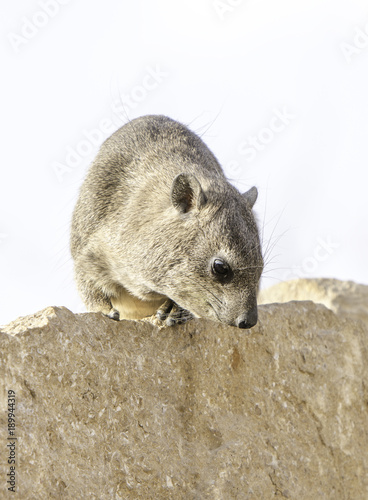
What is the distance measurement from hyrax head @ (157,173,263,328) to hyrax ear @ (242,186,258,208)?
56 cm

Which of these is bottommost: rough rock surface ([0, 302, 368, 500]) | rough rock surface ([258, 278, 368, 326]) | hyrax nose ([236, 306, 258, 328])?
rough rock surface ([0, 302, 368, 500])

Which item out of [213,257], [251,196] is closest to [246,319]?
[213,257]

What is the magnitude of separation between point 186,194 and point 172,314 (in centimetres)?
105

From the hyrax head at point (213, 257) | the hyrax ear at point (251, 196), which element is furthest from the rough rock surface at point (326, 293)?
the hyrax head at point (213, 257)

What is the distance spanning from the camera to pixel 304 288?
32.7ft

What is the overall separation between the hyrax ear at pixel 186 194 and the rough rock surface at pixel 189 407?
1.06 m

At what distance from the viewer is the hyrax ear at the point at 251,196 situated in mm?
6587

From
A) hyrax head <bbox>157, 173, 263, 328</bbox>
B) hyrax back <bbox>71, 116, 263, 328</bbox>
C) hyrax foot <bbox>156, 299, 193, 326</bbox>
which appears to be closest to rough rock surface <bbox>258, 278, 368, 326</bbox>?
hyrax back <bbox>71, 116, 263, 328</bbox>

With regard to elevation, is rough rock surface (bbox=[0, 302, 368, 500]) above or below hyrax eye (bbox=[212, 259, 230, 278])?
below

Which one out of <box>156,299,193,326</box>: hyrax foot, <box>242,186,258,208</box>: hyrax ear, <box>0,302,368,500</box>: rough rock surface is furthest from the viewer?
<box>242,186,258,208</box>: hyrax ear

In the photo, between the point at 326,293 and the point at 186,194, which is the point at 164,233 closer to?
the point at 186,194

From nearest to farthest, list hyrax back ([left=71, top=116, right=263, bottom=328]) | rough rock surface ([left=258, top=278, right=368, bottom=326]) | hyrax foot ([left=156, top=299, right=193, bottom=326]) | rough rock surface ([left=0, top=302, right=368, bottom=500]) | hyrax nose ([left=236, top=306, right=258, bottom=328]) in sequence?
rough rock surface ([left=0, top=302, right=368, bottom=500]) → hyrax nose ([left=236, top=306, right=258, bottom=328]) → hyrax back ([left=71, top=116, right=263, bottom=328]) → hyrax foot ([left=156, top=299, right=193, bottom=326]) → rough rock surface ([left=258, top=278, right=368, bottom=326])

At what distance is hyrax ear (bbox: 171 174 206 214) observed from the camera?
584 cm

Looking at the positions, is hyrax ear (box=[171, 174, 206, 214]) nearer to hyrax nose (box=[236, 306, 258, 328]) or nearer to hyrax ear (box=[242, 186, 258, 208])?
hyrax ear (box=[242, 186, 258, 208])
